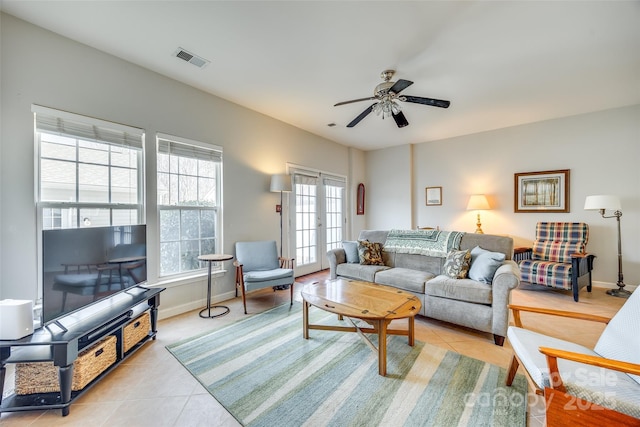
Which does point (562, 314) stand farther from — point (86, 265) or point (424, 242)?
point (86, 265)

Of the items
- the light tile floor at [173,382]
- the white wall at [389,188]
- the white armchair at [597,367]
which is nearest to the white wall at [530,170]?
the white wall at [389,188]

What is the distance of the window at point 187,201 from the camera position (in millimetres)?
3029

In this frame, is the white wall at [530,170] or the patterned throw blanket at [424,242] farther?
the white wall at [530,170]

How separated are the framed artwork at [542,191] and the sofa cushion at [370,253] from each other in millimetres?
3016

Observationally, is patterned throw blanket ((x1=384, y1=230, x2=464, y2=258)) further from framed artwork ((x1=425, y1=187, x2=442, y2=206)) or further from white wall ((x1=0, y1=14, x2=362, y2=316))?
framed artwork ((x1=425, y1=187, x2=442, y2=206))

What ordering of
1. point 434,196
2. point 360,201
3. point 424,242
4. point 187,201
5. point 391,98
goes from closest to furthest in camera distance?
point 391,98 → point 187,201 → point 424,242 → point 434,196 → point 360,201

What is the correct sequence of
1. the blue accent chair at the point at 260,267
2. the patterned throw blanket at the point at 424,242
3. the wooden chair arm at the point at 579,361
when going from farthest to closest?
the patterned throw blanket at the point at 424,242, the blue accent chair at the point at 260,267, the wooden chair arm at the point at 579,361

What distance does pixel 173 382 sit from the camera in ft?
6.05

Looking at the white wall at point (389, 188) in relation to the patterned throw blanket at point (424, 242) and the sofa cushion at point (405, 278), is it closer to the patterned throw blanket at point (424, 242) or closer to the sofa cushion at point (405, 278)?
the patterned throw blanket at point (424, 242)

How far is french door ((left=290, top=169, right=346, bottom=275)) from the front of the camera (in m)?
4.75

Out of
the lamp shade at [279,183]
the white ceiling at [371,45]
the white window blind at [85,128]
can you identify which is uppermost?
the white ceiling at [371,45]

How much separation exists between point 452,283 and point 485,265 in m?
0.37

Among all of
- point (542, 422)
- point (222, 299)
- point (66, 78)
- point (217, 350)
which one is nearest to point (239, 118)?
point (66, 78)

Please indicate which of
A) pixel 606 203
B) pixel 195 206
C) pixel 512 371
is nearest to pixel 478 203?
pixel 606 203
